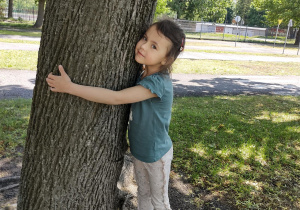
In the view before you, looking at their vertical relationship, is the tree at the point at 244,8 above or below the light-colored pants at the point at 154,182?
above

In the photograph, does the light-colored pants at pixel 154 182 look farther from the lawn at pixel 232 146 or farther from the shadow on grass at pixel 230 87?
the shadow on grass at pixel 230 87

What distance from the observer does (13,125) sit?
14.4 feet

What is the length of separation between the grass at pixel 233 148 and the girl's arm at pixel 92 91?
171 cm

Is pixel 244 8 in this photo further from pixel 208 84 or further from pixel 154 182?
pixel 154 182

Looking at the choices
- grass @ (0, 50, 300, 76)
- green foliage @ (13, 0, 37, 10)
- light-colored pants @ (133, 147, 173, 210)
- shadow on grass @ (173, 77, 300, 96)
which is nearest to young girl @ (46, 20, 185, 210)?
light-colored pants @ (133, 147, 173, 210)

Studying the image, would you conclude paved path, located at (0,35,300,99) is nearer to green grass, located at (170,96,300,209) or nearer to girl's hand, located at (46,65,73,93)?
green grass, located at (170,96,300,209)

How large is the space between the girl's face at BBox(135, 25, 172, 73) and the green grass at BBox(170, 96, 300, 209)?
1.78 metres

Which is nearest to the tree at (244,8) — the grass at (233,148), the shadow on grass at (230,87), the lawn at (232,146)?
the shadow on grass at (230,87)

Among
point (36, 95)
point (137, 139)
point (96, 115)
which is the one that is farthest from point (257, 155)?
A: point (36, 95)

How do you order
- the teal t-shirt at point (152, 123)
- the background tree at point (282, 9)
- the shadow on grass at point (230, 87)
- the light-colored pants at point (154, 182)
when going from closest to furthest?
1. the teal t-shirt at point (152, 123)
2. the light-colored pants at point (154, 182)
3. the shadow on grass at point (230, 87)
4. the background tree at point (282, 9)

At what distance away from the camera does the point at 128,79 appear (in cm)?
195

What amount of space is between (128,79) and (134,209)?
4.91 ft

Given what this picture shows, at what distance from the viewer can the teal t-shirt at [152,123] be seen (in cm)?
199

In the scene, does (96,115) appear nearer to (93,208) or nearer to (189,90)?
(93,208)
